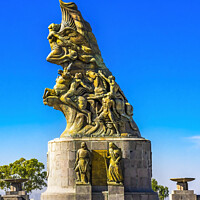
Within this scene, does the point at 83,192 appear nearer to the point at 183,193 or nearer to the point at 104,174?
the point at 104,174

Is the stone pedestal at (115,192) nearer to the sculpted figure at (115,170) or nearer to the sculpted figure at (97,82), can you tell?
the sculpted figure at (115,170)

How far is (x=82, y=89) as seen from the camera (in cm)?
2427

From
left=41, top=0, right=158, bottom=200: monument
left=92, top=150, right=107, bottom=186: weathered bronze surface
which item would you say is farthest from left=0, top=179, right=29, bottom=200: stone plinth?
left=92, top=150, right=107, bottom=186: weathered bronze surface

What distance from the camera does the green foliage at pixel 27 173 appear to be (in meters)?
42.7

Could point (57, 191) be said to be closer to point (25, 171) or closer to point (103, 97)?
point (103, 97)

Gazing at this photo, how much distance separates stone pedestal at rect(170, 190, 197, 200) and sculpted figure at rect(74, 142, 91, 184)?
5999mm

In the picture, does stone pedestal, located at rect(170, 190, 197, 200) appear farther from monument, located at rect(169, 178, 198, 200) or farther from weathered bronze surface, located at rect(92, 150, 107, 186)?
weathered bronze surface, located at rect(92, 150, 107, 186)

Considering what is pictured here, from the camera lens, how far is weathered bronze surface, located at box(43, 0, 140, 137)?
23.7 metres

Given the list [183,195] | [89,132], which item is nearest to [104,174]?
[89,132]

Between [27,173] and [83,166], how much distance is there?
21.9 meters

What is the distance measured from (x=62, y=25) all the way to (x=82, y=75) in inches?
120

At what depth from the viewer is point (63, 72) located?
24.4 metres

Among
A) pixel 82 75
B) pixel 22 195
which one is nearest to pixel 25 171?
pixel 22 195

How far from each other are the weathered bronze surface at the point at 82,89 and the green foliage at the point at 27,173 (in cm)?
2004
